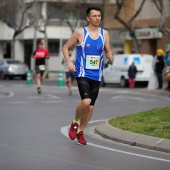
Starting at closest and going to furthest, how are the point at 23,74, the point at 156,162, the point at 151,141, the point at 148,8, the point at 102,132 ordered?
the point at 156,162 < the point at 151,141 < the point at 102,132 < the point at 148,8 < the point at 23,74

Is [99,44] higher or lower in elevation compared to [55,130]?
higher

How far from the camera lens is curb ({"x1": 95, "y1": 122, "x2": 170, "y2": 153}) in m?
9.83

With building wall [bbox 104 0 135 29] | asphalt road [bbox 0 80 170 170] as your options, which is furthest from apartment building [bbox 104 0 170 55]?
asphalt road [bbox 0 80 170 170]

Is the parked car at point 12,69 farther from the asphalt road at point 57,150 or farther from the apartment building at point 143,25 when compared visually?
the asphalt road at point 57,150

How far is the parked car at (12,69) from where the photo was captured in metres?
48.3

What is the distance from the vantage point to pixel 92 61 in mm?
10250

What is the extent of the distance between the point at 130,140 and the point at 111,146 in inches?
17.4

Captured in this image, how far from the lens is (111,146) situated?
33.5 feet

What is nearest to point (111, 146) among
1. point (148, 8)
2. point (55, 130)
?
point (55, 130)

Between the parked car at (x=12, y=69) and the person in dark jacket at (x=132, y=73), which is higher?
the person in dark jacket at (x=132, y=73)

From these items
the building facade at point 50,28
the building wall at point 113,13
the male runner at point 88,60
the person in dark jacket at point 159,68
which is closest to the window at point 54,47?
the building facade at point 50,28

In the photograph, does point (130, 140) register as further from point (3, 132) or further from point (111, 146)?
point (3, 132)

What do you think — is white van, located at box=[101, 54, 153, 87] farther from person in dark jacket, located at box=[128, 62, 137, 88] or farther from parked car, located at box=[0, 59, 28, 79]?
parked car, located at box=[0, 59, 28, 79]

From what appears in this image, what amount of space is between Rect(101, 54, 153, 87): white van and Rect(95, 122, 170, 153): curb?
76.2 feet
